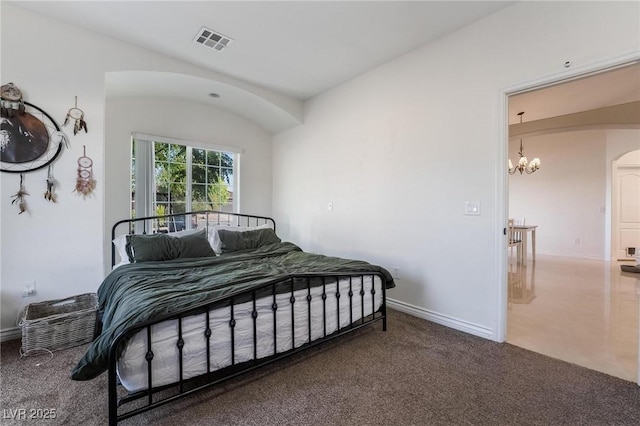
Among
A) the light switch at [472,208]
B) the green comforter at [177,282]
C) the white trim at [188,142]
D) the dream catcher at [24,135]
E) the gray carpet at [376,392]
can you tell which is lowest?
the gray carpet at [376,392]

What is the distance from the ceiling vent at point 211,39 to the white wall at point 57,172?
0.66 meters

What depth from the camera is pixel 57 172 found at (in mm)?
2641

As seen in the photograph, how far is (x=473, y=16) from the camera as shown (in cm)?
255

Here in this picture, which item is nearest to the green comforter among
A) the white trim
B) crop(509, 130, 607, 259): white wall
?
the white trim

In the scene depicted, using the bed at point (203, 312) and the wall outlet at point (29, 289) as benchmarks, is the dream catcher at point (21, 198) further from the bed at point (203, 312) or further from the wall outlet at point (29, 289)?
the bed at point (203, 312)

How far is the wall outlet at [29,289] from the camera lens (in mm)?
2535

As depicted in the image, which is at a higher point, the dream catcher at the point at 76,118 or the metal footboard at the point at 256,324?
the dream catcher at the point at 76,118

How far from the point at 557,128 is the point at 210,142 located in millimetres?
5936

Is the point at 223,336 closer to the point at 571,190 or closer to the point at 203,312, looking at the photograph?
the point at 203,312

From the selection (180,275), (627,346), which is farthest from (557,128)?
(180,275)

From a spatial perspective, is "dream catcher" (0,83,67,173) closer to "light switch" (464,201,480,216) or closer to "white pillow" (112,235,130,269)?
"white pillow" (112,235,130,269)

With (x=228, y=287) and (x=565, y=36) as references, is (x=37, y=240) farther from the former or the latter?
(x=565, y=36)

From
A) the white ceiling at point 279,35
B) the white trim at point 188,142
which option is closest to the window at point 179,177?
the white trim at point 188,142

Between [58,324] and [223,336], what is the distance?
5.35 feet
